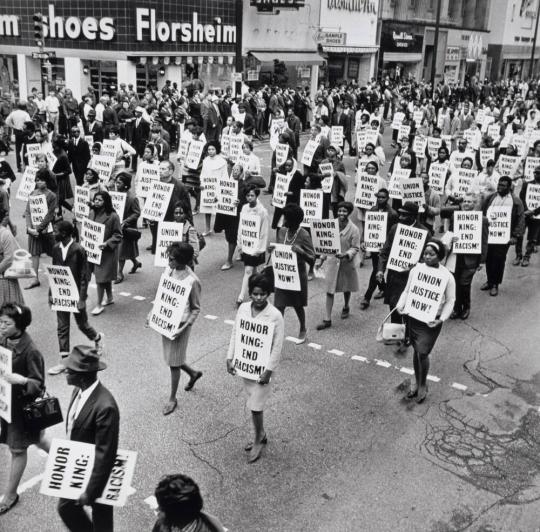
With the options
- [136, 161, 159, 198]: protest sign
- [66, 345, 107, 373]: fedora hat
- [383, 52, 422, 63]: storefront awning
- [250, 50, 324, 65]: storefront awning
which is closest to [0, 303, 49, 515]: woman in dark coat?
[66, 345, 107, 373]: fedora hat

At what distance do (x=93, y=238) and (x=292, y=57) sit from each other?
3407cm

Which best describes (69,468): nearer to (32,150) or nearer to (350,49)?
(32,150)

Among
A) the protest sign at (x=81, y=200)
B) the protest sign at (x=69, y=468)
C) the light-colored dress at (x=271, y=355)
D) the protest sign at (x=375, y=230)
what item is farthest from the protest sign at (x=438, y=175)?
the protest sign at (x=69, y=468)

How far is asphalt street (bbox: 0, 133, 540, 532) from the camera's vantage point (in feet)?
18.4

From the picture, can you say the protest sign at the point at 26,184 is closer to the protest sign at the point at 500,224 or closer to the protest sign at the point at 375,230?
the protest sign at the point at 375,230

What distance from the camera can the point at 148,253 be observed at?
12422 millimetres

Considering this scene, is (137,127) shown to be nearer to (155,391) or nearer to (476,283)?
(476,283)

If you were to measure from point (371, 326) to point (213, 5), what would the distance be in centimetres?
3066

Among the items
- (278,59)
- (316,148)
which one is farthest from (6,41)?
(316,148)

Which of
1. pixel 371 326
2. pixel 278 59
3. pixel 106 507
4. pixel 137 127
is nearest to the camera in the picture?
pixel 106 507

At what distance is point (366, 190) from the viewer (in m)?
12.3

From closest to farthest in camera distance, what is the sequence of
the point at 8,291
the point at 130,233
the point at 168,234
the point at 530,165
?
1. the point at 8,291
2. the point at 168,234
3. the point at 130,233
4. the point at 530,165

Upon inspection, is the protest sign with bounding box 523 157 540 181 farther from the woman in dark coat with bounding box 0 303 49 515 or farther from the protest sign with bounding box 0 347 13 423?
the protest sign with bounding box 0 347 13 423

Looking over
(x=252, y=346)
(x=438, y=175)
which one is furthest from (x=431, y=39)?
(x=252, y=346)
